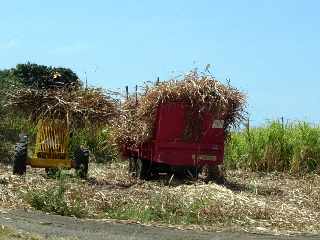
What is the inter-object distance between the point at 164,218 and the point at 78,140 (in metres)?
13.8

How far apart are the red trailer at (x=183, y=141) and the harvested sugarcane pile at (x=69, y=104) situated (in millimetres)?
1340

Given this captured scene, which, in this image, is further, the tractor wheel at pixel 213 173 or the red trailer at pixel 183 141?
the tractor wheel at pixel 213 173

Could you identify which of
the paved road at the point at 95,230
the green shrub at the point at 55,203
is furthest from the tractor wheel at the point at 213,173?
the paved road at the point at 95,230

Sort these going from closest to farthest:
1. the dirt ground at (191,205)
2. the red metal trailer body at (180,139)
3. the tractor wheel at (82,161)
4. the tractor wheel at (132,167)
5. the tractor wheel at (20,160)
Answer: the dirt ground at (191,205) → the tractor wheel at (20,160) → the red metal trailer body at (180,139) → the tractor wheel at (82,161) → the tractor wheel at (132,167)

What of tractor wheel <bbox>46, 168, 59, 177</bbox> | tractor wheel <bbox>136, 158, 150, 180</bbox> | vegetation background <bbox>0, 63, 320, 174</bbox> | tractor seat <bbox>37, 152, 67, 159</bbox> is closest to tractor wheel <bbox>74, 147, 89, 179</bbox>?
tractor seat <bbox>37, 152, 67, 159</bbox>

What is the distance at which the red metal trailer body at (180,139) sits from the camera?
1716cm

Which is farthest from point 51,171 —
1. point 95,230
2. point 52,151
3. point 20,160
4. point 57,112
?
point 95,230

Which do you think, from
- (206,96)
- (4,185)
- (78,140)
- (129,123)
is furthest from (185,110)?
(78,140)

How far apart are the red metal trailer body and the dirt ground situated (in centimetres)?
90

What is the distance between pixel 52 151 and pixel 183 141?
3.44m

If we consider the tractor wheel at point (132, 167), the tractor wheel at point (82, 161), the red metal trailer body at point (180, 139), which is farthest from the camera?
the tractor wheel at point (132, 167)

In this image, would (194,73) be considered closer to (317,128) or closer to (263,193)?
(263,193)

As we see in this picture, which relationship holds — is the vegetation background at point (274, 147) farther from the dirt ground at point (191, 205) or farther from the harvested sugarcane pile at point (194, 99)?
the dirt ground at point (191, 205)

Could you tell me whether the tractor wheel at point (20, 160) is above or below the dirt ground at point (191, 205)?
above
